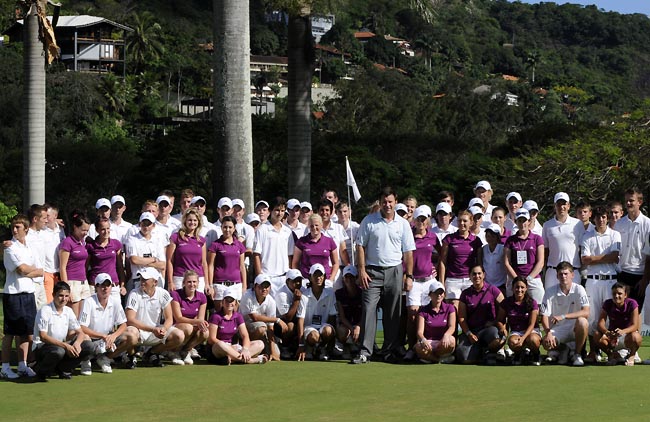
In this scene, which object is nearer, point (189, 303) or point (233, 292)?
point (189, 303)

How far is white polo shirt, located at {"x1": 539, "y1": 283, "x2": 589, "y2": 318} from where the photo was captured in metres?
13.0

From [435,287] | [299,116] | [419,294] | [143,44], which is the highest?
[143,44]

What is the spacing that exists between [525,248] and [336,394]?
3.60 meters

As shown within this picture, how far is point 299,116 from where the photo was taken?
21.4 m

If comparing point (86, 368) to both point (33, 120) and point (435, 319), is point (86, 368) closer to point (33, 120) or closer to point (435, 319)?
point (435, 319)

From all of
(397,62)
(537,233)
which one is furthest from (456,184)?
(397,62)

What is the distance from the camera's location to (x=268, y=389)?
11.3 m

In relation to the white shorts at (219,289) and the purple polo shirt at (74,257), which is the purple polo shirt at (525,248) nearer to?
the white shorts at (219,289)

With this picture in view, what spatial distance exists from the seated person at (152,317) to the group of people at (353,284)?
1 cm

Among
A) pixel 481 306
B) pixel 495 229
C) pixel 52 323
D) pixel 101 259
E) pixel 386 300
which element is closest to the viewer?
pixel 52 323

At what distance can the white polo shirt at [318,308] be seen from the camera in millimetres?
13680

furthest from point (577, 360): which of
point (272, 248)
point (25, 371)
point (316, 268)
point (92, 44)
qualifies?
point (92, 44)

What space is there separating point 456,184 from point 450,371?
85.7 ft

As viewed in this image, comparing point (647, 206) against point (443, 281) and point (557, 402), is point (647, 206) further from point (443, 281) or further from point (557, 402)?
point (557, 402)
